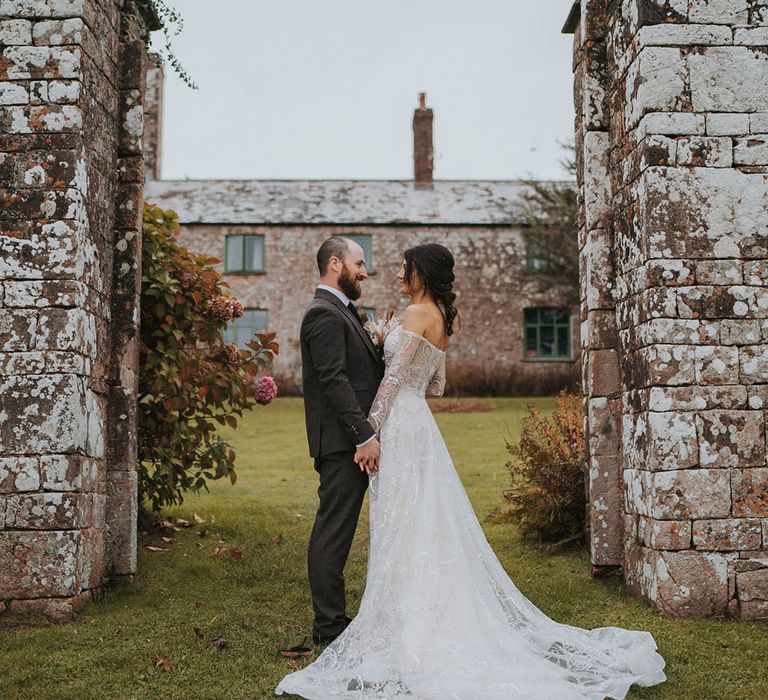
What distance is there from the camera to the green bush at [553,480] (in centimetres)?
685

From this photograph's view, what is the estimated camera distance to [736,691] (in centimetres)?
409

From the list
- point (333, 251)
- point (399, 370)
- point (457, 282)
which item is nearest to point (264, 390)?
point (333, 251)

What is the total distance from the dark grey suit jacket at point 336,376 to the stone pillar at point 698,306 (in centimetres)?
175

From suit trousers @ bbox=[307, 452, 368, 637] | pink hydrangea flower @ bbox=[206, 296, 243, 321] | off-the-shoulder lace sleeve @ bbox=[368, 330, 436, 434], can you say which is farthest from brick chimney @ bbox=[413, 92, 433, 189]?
suit trousers @ bbox=[307, 452, 368, 637]

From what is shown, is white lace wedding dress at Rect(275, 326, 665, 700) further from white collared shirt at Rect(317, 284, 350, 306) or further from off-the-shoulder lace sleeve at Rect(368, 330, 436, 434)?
white collared shirt at Rect(317, 284, 350, 306)

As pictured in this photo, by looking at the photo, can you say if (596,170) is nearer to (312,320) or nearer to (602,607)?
(312,320)

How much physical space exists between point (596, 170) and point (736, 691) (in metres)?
3.55

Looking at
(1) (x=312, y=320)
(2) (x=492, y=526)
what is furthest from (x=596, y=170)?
(2) (x=492, y=526)

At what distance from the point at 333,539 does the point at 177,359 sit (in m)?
2.38

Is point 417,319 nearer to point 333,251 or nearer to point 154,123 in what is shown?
point 333,251

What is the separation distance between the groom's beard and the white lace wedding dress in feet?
1.31

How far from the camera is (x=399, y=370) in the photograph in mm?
4953

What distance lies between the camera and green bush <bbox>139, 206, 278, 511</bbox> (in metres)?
6.44

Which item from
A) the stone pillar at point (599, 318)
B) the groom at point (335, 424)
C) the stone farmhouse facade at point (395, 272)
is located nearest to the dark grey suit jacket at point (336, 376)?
the groom at point (335, 424)
